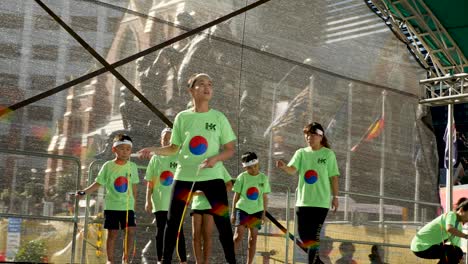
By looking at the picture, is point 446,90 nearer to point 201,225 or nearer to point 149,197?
point 149,197

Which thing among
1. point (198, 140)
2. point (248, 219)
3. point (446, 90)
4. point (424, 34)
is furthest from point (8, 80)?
point (446, 90)

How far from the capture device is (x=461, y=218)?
7.56 metres

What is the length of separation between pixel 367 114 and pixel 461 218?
3779 millimetres

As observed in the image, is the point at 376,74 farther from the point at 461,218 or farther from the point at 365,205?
the point at 461,218

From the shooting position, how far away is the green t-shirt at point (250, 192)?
850 cm

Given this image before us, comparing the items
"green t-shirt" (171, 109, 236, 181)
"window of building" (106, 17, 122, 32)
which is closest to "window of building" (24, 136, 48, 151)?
"window of building" (106, 17, 122, 32)

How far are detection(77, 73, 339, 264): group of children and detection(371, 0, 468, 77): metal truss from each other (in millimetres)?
3857

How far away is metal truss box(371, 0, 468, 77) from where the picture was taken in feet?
37.3

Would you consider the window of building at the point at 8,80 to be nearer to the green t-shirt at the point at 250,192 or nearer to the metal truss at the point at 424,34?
the green t-shirt at the point at 250,192

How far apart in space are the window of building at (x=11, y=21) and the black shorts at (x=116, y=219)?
2012 mm

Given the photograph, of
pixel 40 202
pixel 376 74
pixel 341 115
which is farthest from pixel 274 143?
pixel 40 202

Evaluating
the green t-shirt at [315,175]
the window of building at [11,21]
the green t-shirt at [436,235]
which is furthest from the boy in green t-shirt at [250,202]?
the window of building at [11,21]

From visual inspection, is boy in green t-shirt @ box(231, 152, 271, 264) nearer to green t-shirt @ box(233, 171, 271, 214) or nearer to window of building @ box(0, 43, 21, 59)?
green t-shirt @ box(233, 171, 271, 214)

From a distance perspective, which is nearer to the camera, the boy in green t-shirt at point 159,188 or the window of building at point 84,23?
the boy in green t-shirt at point 159,188
